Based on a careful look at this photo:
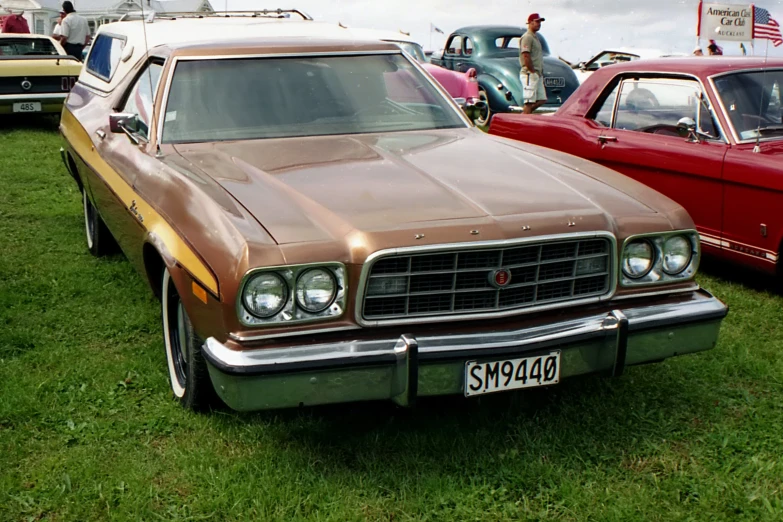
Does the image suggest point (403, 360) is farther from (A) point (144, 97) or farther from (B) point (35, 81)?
(B) point (35, 81)

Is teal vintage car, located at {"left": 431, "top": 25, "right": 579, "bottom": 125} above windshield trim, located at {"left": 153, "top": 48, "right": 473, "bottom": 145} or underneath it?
underneath

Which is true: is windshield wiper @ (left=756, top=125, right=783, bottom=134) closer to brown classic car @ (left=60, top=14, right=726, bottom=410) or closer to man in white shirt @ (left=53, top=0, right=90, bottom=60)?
brown classic car @ (left=60, top=14, right=726, bottom=410)

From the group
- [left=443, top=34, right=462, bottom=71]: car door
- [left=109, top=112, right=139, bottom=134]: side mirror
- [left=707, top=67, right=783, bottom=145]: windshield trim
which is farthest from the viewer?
[left=443, top=34, right=462, bottom=71]: car door

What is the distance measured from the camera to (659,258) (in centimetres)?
360

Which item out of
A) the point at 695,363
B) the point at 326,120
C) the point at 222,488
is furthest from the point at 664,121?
the point at 222,488

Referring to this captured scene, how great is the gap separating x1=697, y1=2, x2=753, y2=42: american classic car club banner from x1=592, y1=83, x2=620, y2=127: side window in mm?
969

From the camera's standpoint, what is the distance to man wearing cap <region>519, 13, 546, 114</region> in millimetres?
12398

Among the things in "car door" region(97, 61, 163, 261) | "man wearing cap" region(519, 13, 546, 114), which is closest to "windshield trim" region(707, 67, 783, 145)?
"car door" region(97, 61, 163, 261)

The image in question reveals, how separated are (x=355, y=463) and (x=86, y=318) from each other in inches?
93.0

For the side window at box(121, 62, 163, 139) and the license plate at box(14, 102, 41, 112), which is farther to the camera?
the license plate at box(14, 102, 41, 112)

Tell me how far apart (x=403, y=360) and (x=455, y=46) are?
13.5m

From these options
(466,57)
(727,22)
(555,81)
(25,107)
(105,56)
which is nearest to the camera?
(105,56)

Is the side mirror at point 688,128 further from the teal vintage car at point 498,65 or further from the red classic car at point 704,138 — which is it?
the teal vintage car at point 498,65

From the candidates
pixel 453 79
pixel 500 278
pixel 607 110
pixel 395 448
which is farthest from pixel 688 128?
pixel 453 79
